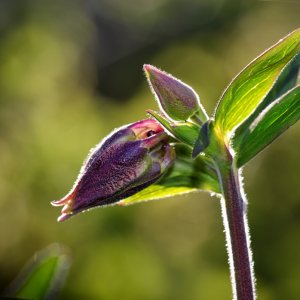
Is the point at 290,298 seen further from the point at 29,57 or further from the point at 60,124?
the point at 29,57

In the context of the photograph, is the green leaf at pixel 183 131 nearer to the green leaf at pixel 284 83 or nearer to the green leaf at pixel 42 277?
the green leaf at pixel 284 83

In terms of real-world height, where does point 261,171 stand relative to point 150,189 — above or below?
above

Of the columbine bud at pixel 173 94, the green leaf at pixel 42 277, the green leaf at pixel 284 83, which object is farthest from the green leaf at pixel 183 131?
the green leaf at pixel 42 277

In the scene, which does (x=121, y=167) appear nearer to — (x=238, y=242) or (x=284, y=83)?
(x=238, y=242)

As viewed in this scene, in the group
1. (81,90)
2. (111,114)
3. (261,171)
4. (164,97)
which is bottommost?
(164,97)

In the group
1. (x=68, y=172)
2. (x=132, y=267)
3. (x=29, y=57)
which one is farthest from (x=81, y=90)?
(x=132, y=267)

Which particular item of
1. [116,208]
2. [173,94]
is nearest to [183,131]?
[173,94]

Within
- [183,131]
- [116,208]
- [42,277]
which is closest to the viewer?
[42,277]

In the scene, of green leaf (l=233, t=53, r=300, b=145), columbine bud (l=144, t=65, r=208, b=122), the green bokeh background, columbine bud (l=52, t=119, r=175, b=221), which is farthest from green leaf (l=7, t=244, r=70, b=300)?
the green bokeh background
